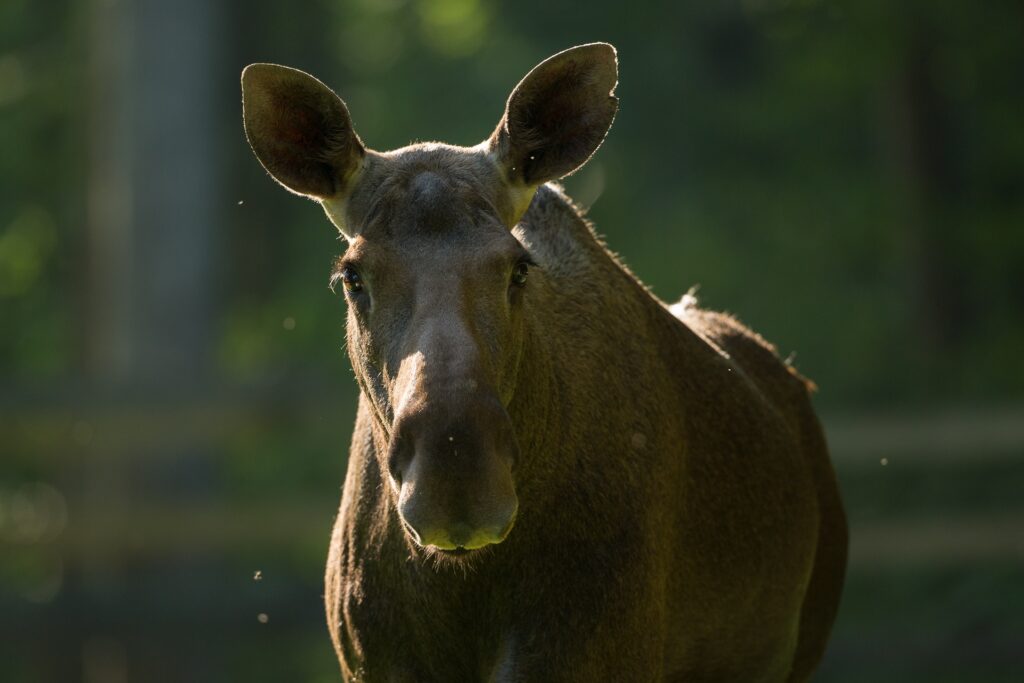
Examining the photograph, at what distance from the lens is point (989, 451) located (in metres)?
12.4

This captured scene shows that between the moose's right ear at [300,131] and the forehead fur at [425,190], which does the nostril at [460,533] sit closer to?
the forehead fur at [425,190]

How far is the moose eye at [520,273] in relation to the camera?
15.4ft

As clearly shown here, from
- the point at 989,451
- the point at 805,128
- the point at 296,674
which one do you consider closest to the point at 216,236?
the point at 296,674

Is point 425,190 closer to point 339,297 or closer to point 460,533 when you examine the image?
point 460,533

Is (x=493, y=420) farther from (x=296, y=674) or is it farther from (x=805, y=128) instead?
(x=805, y=128)

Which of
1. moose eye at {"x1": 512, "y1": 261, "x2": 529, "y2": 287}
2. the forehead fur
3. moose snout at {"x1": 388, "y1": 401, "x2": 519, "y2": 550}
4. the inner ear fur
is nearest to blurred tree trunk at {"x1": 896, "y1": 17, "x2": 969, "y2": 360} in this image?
the inner ear fur

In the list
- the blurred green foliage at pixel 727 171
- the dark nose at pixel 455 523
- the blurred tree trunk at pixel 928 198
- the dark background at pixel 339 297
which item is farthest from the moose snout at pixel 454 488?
the blurred tree trunk at pixel 928 198

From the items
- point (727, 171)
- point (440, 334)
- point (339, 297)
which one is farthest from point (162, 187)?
point (440, 334)

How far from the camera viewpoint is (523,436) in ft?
16.3

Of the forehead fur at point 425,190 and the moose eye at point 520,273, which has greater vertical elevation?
the forehead fur at point 425,190

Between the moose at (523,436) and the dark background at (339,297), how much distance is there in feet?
19.7

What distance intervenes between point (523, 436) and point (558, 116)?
1.04m

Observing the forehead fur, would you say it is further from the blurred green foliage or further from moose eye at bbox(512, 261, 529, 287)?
the blurred green foliage

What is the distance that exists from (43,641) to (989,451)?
7212mm
